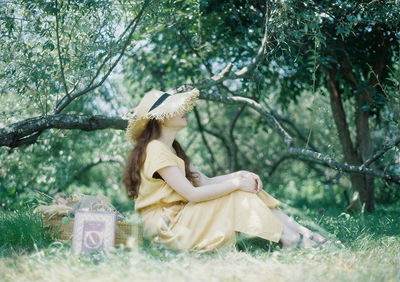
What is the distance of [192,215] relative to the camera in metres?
2.75

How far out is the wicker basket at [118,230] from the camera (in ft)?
8.86

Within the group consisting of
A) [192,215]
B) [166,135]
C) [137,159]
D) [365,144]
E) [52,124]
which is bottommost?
[192,215]

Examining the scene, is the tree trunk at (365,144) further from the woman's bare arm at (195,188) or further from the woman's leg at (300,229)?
the woman's bare arm at (195,188)

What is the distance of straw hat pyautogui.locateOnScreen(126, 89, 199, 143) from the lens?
2900 mm

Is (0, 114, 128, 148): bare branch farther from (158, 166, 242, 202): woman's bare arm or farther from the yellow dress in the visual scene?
(158, 166, 242, 202): woman's bare arm

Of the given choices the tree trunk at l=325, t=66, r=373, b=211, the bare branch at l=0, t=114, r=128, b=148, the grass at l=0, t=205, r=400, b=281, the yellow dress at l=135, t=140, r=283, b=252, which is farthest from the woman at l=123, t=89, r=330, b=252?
the tree trunk at l=325, t=66, r=373, b=211

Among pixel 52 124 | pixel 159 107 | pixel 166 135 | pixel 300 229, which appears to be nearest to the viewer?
pixel 300 229

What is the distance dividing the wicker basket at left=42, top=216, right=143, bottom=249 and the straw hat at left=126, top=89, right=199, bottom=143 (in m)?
0.75

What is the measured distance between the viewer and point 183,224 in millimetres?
2723

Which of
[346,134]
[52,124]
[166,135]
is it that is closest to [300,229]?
[166,135]

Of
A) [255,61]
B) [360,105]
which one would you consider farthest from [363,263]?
[360,105]

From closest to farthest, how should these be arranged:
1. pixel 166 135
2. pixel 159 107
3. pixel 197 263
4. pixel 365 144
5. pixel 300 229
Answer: pixel 197 263, pixel 300 229, pixel 159 107, pixel 166 135, pixel 365 144

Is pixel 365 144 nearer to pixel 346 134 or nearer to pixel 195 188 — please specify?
pixel 346 134

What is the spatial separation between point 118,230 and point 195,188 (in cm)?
57
